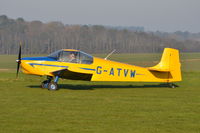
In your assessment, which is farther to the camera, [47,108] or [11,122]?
[47,108]

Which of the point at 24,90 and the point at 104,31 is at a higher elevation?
the point at 104,31

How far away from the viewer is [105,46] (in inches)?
4343

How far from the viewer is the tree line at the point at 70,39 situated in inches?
4031

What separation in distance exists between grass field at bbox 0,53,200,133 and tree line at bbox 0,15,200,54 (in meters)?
78.9

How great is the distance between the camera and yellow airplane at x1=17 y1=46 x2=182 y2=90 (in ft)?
48.8

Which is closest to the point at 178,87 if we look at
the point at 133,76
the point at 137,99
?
the point at 133,76

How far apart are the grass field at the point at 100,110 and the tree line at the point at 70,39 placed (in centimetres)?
7894

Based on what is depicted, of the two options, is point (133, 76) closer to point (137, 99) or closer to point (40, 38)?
point (137, 99)

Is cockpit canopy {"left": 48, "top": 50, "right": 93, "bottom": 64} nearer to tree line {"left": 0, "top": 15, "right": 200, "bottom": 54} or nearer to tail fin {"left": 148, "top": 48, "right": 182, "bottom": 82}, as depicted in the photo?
tail fin {"left": 148, "top": 48, "right": 182, "bottom": 82}

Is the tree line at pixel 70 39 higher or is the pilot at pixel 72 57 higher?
the tree line at pixel 70 39

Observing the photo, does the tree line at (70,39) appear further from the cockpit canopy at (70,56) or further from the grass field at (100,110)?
the grass field at (100,110)

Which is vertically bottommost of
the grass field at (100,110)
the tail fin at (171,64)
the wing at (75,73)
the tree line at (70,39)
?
the grass field at (100,110)

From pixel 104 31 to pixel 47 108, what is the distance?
117m

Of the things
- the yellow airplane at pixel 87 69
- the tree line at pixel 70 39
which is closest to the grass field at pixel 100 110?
the yellow airplane at pixel 87 69
